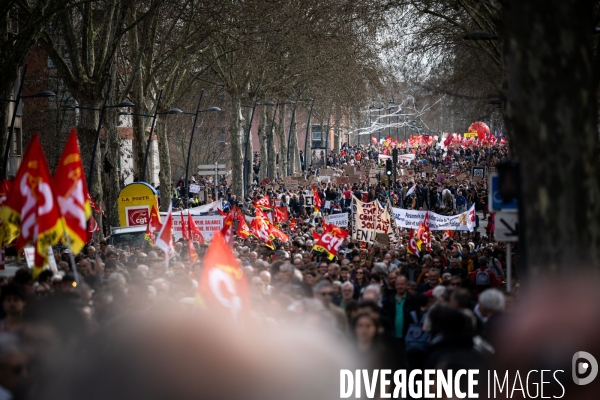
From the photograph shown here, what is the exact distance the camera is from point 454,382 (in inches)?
247

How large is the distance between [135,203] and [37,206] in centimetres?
1372

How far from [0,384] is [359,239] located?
1815 centimetres

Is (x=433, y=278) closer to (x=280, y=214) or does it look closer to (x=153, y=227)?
(x=153, y=227)

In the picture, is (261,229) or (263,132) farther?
(263,132)

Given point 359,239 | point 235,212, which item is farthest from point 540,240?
point 235,212

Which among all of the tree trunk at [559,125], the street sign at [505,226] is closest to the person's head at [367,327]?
the tree trunk at [559,125]

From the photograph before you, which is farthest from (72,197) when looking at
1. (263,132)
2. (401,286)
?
(263,132)

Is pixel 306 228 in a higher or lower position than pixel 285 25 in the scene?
lower

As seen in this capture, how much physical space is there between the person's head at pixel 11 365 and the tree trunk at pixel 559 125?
316 cm

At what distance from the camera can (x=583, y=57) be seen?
671 cm

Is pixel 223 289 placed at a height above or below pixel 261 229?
above

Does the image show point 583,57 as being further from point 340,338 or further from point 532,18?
point 340,338

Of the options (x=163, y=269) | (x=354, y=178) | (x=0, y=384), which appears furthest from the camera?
(x=354, y=178)

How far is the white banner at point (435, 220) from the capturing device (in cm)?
2327
